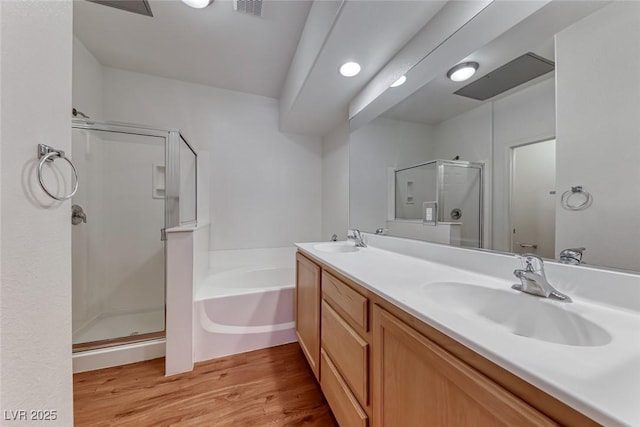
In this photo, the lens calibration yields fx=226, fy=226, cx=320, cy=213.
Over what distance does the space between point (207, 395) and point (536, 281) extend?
1.73m

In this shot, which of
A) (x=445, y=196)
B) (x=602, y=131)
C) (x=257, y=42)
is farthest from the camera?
(x=257, y=42)

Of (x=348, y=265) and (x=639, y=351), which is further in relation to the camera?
(x=348, y=265)

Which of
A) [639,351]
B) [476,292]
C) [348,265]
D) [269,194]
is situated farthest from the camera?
[269,194]

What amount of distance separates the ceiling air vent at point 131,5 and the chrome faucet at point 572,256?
103 inches

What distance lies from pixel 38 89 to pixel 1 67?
0.11 m

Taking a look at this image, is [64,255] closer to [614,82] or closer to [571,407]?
[571,407]

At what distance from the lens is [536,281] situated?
707 mm

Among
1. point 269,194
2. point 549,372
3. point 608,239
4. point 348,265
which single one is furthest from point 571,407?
point 269,194

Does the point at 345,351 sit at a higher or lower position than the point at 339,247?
lower

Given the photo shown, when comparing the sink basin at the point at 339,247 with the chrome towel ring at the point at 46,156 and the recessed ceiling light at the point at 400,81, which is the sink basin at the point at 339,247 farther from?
the chrome towel ring at the point at 46,156

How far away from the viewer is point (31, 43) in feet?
1.83

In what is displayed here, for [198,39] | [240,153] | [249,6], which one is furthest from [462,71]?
[240,153]

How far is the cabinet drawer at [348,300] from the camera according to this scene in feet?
2.78

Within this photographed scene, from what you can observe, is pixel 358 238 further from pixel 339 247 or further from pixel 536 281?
pixel 536 281
